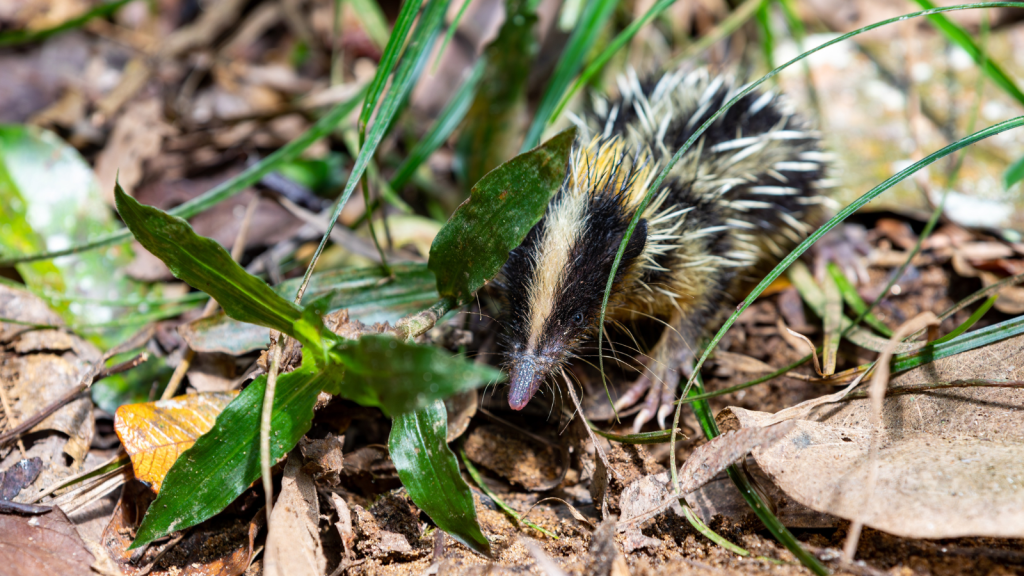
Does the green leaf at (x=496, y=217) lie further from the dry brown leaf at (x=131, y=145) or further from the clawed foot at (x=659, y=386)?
the dry brown leaf at (x=131, y=145)

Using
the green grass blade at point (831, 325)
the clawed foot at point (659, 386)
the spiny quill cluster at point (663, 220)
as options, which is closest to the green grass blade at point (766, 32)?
the spiny quill cluster at point (663, 220)

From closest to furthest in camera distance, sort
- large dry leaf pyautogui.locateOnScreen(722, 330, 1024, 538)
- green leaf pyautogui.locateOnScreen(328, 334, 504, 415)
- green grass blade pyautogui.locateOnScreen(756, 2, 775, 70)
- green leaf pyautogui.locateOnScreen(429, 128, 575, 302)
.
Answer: green leaf pyautogui.locateOnScreen(328, 334, 504, 415) → large dry leaf pyautogui.locateOnScreen(722, 330, 1024, 538) → green leaf pyautogui.locateOnScreen(429, 128, 575, 302) → green grass blade pyautogui.locateOnScreen(756, 2, 775, 70)

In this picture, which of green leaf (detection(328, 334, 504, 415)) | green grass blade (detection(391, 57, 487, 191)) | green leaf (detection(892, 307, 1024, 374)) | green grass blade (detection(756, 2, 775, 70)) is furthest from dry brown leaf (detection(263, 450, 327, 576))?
green grass blade (detection(756, 2, 775, 70))

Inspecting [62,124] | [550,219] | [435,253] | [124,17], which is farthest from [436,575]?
[124,17]

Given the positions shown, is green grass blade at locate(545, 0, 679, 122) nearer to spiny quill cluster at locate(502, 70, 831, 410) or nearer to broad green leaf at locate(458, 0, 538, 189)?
spiny quill cluster at locate(502, 70, 831, 410)

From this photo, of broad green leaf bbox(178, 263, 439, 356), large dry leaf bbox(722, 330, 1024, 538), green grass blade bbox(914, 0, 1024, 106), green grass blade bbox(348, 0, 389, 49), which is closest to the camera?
large dry leaf bbox(722, 330, 1024, 538)

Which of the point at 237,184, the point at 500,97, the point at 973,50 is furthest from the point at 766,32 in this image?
the point at 237,184

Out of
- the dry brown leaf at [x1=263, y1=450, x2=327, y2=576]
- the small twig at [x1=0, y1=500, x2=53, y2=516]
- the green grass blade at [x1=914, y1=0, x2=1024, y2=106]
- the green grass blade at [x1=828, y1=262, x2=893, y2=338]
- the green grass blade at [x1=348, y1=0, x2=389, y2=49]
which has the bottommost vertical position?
the small twig at [x1=0, y1=500, x2=53, y2=516]
